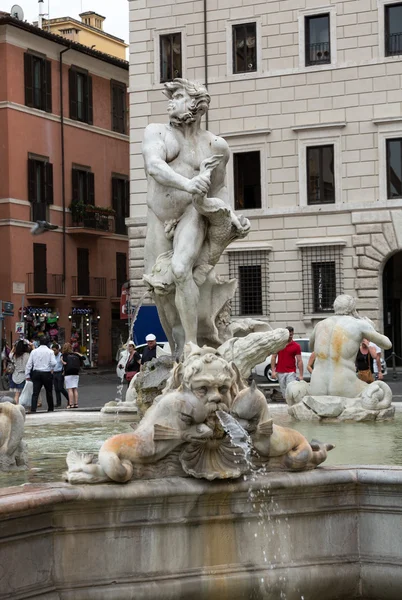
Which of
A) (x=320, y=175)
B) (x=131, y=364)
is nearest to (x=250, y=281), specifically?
(x=320, y=175)

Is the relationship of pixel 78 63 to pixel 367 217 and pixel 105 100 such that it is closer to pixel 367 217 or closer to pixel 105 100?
pixel 105 100

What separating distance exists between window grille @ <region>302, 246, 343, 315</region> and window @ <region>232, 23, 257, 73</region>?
571 centimetres

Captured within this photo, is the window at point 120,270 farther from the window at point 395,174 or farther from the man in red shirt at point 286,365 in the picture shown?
the man in red shirt at point 286,365

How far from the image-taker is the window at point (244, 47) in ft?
115

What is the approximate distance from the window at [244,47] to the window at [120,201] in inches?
538

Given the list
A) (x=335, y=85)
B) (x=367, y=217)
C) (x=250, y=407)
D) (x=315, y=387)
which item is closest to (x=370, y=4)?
(x=335, y=85)

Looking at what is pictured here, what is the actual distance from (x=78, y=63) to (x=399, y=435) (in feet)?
132

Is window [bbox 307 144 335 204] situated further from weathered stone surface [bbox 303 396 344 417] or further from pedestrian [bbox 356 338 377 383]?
weathered stone surface [bbox 303 396 344 417]

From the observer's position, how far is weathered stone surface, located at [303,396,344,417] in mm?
8492

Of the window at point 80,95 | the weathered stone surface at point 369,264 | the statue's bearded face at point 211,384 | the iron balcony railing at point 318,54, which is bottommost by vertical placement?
the statue's bearded face at point 211,384

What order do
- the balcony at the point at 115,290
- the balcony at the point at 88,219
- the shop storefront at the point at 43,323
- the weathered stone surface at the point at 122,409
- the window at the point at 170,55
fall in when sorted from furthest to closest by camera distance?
the balcony at the point at 115,290 → the balcony at the point at 88,219 → the shop storefront at the point at 43,323 → the window at the point at 170,55 → the weathered stone surface at the point at 122,409

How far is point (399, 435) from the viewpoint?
7453 millimetres

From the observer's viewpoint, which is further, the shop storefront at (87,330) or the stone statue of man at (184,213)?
the shop storefront at (87,330)

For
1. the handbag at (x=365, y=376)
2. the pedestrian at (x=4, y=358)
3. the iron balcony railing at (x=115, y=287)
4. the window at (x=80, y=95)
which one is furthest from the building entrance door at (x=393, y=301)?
the handbag at (x=365, y=376)
